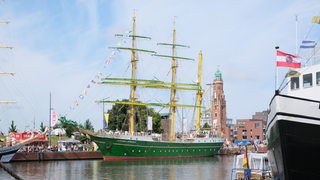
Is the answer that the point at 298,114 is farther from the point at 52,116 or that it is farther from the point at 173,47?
the point at 173,47

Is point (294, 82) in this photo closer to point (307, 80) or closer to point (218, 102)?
point (307, 80)

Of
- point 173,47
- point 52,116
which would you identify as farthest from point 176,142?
point 52,116

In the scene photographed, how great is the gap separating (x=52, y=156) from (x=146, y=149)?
17.4 metres

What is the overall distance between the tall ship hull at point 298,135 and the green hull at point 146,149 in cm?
5499

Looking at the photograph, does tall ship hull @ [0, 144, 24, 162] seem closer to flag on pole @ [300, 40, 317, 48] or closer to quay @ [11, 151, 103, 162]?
quay @ [11, 151, 103, 162]

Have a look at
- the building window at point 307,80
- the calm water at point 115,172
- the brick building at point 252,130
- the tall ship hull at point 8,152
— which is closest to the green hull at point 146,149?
the tall ship hull at point 8,152

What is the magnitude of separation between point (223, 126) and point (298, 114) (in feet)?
537

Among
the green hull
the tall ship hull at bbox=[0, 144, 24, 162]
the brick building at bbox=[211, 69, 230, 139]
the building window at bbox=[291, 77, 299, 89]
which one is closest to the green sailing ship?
the green hull

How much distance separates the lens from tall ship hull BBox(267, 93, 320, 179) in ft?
61.4

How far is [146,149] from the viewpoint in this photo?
Result: 253ft

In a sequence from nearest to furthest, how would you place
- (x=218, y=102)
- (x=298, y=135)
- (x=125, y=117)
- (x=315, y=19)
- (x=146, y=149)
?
(x=298, y=135)
(x=315, y=19)
(x=146, y=149)
(x=125, y=117)
(x=218, y=102)

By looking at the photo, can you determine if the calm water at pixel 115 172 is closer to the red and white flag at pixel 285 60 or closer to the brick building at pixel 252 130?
the red and white flag at pixel 285 60

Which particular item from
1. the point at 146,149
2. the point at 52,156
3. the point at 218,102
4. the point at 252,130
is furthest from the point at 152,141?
the point at 218,102

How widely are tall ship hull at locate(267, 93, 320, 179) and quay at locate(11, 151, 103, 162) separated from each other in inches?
1996
